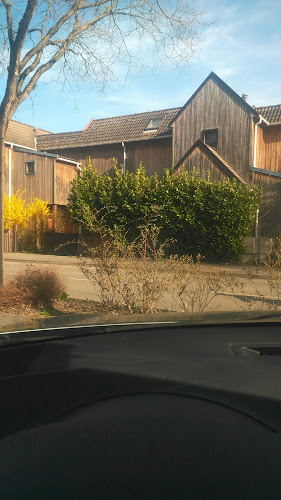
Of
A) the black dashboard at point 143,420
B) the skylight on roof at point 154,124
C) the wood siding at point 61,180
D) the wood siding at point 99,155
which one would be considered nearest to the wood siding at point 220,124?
the skylight on roof at point 154,124

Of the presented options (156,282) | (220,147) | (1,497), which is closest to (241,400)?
(1,497)

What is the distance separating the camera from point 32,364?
167cm

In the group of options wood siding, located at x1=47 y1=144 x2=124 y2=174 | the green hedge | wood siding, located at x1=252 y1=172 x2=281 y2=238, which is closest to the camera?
the green hedge

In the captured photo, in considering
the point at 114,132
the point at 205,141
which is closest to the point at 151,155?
the point at 114,132

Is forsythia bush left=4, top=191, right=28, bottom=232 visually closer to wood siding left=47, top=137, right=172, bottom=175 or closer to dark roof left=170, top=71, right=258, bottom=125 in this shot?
wood siding left=47, top=137, right=172, bottom=175

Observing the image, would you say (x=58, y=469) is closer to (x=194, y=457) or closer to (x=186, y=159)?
(x=194, y=457)

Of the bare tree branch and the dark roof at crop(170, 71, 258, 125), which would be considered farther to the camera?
the dark roof at crop(170, 71, 258, 125)

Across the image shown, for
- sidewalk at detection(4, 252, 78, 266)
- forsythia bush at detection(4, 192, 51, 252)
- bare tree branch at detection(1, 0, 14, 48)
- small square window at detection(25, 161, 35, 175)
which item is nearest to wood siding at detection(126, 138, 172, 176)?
small square window at detection(25, 161, 35, 175)

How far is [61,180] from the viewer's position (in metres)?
29.1

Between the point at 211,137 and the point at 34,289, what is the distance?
65.4 ft

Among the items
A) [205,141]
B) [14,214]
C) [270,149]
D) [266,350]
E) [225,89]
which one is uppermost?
[225,89]

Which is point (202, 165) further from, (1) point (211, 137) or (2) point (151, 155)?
(2) point (151, 155)

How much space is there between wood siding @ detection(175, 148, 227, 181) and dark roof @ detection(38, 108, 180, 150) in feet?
17.3

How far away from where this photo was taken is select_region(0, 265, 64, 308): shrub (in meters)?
7.01
